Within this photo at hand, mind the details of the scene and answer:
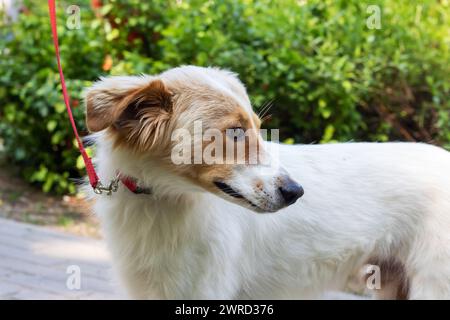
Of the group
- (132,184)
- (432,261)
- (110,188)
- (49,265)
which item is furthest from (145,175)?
(49,265)

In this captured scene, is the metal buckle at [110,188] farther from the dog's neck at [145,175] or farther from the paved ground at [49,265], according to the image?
the paved ground at [49,265]

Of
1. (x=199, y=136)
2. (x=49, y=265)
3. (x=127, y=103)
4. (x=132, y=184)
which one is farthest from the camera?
(x=49, y=265)

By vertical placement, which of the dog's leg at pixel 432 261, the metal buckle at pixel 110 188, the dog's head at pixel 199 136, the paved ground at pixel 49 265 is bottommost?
the paved ground at pixel 49 265

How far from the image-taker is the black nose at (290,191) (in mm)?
2705

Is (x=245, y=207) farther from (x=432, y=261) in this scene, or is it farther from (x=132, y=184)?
(x=432, y=261)

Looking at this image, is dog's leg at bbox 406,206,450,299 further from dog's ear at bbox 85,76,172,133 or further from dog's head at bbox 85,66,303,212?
dog's ear at bbox 85,76,172,133

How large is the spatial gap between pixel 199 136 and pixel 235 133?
6.4 inches

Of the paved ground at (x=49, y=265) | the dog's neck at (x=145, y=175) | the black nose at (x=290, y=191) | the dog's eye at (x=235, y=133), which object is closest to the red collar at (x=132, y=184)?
the dog's neck at (x=145, y=175)

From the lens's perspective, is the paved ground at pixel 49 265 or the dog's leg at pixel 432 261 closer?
the dog's leg at pixel 432 261

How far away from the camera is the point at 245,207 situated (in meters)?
2.78

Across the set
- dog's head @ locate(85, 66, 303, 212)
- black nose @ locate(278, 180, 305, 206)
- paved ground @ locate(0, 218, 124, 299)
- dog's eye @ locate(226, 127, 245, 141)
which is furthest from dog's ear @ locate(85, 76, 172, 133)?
paved ground @ locate(0, 218, 124, 299)

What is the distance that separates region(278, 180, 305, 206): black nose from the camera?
2705mm
